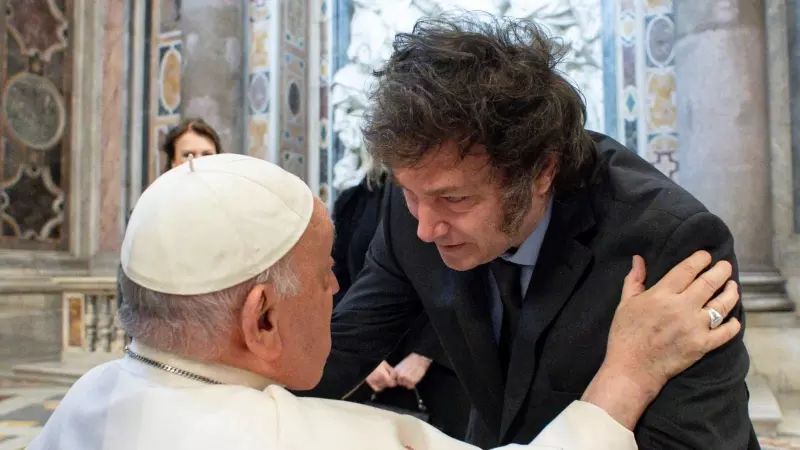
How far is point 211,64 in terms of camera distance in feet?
19.5

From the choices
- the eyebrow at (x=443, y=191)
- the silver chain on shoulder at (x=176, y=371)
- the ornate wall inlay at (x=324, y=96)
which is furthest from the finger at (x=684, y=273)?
the ornate wall inlay at (x=324, y=96)

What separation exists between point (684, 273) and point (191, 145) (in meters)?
2.91

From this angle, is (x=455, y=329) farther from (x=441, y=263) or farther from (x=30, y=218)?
(x=30, y=218)

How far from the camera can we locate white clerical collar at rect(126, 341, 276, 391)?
1102 mm

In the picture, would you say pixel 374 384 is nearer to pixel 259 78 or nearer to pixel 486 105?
pixel 486 105

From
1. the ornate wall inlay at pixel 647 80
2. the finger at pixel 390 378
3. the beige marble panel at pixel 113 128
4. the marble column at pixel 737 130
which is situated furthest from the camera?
the beige marble panel at pixel 113 128

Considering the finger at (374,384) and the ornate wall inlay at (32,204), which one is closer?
the finger at (374,384)

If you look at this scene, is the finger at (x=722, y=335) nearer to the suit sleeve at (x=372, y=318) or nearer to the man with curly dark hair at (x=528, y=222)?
the man with curly dark hair at (x=528, y=222)

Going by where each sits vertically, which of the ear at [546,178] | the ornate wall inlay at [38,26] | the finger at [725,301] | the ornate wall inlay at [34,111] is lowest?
the finger at [725,301]

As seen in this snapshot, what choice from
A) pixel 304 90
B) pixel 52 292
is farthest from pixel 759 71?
pixel 52 292

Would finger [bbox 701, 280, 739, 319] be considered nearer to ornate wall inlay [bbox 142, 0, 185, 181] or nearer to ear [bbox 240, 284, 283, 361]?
ear [bbox 240, 284, 283, 361]

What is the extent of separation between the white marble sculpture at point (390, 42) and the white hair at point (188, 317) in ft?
15.6

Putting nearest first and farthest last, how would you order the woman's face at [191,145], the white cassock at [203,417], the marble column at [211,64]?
1. the white cassock at [203,417]
2. the woman's face at [191,145]
3. the marble column at [211,64]

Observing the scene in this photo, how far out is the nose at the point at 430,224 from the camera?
1572 mm
